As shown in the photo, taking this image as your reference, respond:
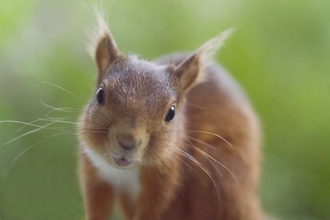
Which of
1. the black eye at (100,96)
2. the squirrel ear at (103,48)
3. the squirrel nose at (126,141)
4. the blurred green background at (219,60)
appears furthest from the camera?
the blurred green background at (219,60)

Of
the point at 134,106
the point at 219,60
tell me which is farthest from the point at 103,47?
the point at 219,60

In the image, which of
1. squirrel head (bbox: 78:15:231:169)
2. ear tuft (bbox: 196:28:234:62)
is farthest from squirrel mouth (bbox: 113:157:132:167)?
ear tuft (bbox: 196:28:234:62)

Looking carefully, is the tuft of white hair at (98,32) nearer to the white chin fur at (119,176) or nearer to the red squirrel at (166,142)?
the red squirrel at (166,142)

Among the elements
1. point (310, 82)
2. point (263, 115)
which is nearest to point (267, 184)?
point (263, 115)

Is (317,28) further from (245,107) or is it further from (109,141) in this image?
(109,141)

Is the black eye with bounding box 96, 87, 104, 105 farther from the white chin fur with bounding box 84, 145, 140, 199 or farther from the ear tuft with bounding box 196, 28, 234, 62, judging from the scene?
the ear tuft with bounding box 196, 28, 234, 62

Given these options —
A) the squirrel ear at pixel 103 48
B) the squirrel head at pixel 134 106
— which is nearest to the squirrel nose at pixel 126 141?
the squirrel head at pixel 134 106
